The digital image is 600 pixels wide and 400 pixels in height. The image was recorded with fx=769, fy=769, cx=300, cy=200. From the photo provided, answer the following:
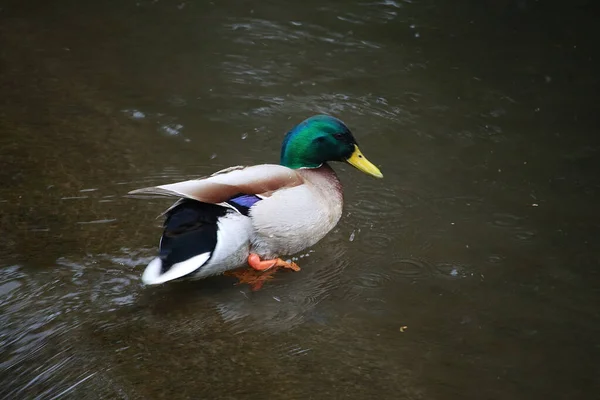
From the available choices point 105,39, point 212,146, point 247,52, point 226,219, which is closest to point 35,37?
point 105,39

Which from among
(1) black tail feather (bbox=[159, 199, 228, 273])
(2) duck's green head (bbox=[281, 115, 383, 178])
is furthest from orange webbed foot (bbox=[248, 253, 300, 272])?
(2) duck's green head (bbox=[281, 115, 383, 178])

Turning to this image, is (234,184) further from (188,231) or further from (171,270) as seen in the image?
(171,270)

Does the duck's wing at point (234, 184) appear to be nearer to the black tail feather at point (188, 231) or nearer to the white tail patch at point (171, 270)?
the black tail feather at point (188, 231)

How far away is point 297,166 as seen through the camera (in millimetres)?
4855

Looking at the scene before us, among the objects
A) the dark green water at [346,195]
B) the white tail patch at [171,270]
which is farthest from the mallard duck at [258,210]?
the dark green water at [346,195]

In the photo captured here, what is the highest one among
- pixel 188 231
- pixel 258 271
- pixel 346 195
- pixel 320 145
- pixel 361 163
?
pixel 320 145

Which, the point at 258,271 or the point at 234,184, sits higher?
the point at 234,184

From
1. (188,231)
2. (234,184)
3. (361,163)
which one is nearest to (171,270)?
(188,231)

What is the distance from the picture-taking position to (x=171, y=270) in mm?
3844

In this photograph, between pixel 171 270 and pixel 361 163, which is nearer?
pixel 171 270

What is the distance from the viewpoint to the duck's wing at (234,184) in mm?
3873

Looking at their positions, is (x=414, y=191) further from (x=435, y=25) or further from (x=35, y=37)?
(x=35, y=37)

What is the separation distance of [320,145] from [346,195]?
62cm

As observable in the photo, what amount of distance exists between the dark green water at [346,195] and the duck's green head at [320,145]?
0.42 m
